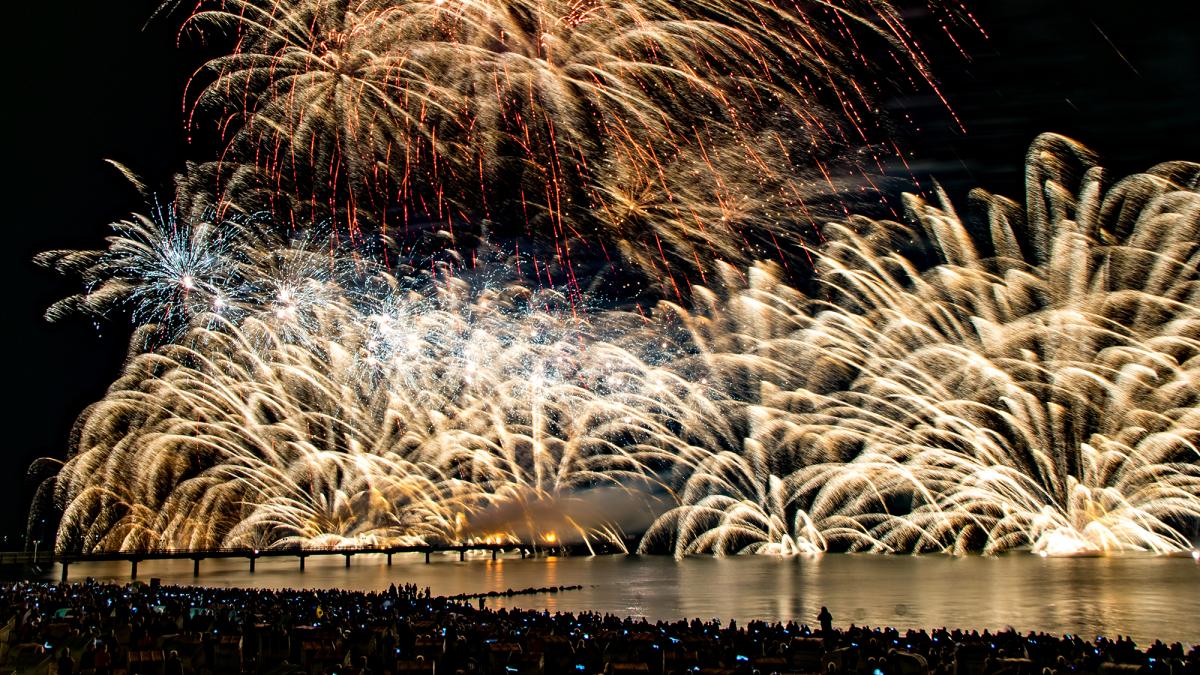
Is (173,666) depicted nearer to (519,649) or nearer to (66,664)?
(66,664)

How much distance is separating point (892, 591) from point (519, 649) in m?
37.7

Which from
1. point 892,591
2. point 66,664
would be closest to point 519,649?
point 66,664

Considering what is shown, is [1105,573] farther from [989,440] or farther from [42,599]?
[42,599]

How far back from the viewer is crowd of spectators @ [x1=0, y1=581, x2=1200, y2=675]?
1630cm

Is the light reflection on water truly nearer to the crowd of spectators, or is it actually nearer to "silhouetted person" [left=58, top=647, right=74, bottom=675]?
the crowd of spectators

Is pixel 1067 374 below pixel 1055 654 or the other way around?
the other way around

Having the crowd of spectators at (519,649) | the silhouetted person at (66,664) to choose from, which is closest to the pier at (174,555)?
the crowd of spectators at (519,649)

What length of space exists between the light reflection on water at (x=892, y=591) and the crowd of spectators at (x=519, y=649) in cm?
1499

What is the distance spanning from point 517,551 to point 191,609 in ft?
353

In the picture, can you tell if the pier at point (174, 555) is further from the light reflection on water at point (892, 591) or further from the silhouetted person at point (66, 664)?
the silhouetted person at point (66, 664)

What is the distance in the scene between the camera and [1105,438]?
41969 mm

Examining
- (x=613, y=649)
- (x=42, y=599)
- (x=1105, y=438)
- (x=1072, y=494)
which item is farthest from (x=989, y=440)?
(x=42, y=599)

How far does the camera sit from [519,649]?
17812 mm

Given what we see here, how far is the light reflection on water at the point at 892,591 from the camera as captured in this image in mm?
35781
